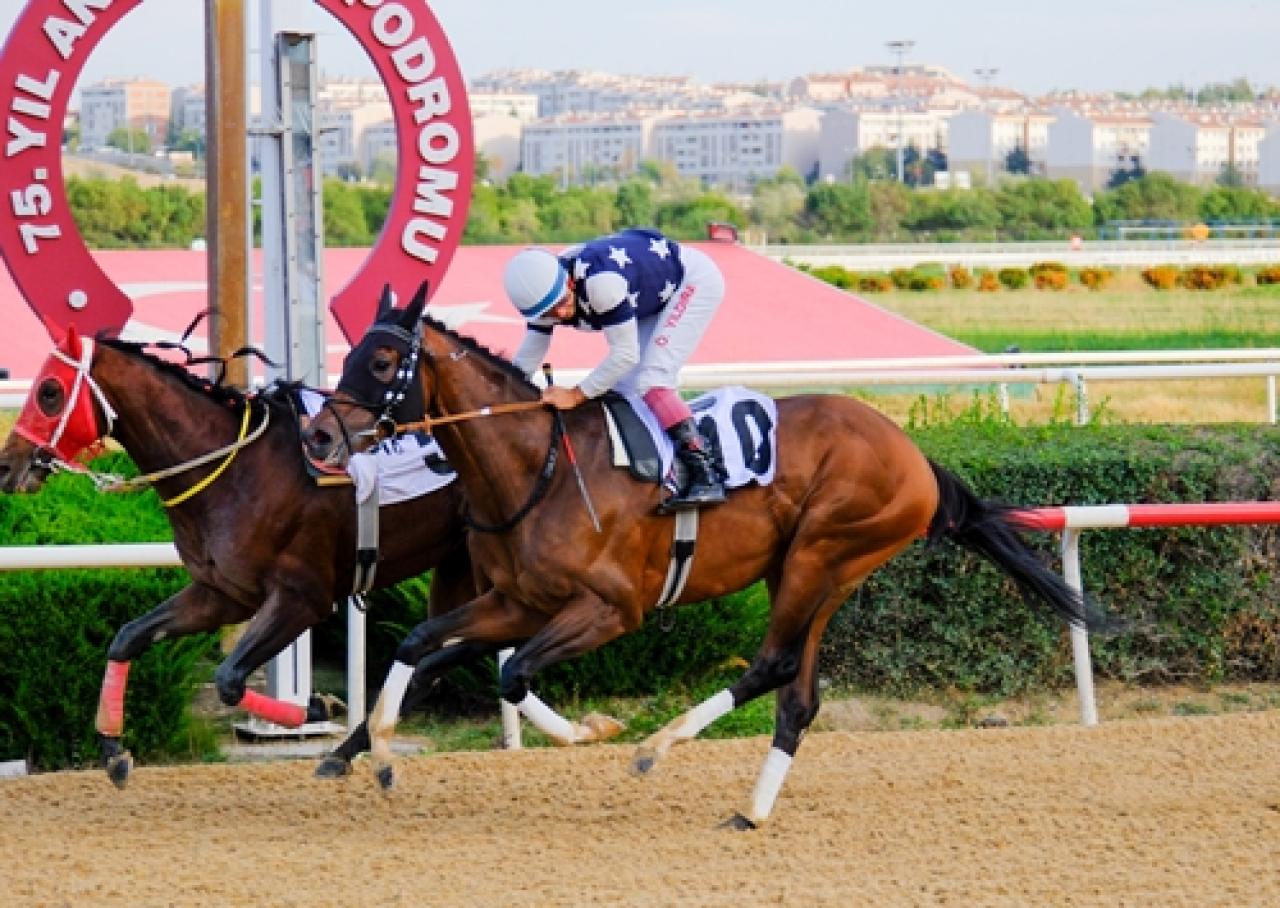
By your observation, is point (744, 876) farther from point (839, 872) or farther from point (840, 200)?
point (840, 200)

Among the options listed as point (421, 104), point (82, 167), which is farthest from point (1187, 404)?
point (82, 167)

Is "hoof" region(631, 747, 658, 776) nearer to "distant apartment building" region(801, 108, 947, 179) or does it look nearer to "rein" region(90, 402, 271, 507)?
"rein" region(90, 402, 271, 507)

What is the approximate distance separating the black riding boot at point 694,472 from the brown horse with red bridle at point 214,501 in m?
0.58

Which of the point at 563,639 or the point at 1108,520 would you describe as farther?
the point at 1108,520

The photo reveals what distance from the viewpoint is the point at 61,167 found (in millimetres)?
6473

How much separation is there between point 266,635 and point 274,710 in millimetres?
464

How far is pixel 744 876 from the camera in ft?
14.7

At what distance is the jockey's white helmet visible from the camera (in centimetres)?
478

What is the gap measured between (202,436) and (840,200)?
195ft

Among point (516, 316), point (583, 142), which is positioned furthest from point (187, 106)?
Result: point (516, 316)

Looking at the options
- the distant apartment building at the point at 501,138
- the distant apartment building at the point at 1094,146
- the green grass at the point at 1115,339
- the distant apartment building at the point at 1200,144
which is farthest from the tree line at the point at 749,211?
the distant apartment building at the point at 501,138

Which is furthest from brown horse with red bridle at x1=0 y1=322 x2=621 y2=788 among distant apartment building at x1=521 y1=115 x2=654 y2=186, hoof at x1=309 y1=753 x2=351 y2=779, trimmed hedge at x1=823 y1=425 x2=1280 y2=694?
distant apartment building at x1=521 y1=115 x2=654 y2=186

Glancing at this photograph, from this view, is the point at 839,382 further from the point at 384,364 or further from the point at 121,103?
the point at 121,103

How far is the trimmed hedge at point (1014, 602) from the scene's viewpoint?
6473 millimetres
